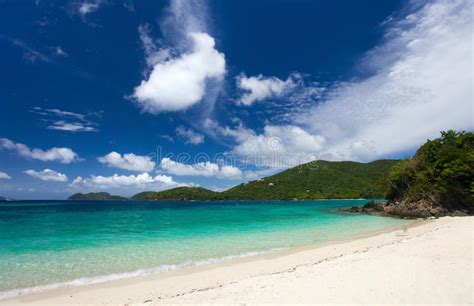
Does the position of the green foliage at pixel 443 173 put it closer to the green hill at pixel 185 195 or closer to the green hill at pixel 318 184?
the green hill at pixel 318 184

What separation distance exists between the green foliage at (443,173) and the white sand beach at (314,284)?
28.7 meters

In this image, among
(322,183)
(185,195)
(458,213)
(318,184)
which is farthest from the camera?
(185,195)

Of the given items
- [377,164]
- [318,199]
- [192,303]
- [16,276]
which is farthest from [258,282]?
[377,164]

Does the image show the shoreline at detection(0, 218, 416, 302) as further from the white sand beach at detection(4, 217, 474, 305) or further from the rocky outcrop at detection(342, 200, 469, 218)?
the rocky outcrop at detection(342, 200, 469, 218)

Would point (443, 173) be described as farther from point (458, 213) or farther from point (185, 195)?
point (185, 195)

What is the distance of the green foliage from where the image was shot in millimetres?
32694

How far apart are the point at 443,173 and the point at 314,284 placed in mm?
36603

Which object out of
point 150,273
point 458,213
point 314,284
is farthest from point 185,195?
point 314,284

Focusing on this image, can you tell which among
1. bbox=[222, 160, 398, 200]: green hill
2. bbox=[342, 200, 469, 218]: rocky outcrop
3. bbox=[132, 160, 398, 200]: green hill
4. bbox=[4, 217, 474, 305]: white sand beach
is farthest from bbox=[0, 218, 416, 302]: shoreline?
bbox=[222, 160, 398, 200]: green hill

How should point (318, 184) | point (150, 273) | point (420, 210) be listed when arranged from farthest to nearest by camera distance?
1. point (318, 184)
2. point (420, 210)
3. point (150, 273)

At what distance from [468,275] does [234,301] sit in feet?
20.8

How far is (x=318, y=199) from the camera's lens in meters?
120

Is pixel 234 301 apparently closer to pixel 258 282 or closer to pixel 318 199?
pixel 258 282

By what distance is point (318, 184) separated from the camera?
422 feet
